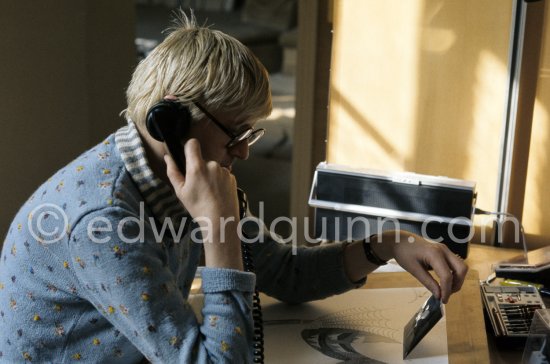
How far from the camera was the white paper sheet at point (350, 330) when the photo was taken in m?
1.20

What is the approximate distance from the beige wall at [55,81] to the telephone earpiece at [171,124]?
5.26ft

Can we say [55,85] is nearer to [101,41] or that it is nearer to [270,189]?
[101,41]

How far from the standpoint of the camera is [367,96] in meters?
2.16

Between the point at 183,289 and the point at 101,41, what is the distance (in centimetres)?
179

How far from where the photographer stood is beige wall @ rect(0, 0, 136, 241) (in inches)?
101

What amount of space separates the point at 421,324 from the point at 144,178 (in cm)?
47

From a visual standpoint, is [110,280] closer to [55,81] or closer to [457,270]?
[457,270]

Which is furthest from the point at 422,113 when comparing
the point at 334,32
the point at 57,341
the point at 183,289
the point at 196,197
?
the point at 57,341

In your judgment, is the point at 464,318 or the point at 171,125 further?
the point at 464,318

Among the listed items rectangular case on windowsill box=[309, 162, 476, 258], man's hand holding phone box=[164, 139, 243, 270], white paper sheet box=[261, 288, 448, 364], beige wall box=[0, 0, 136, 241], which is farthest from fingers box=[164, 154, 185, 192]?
beige wall box=[0, 0, 136, 241]

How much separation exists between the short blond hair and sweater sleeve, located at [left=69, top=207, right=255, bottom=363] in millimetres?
191

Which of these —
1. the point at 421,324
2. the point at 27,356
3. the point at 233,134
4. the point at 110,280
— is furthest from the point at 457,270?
the point at 27,356

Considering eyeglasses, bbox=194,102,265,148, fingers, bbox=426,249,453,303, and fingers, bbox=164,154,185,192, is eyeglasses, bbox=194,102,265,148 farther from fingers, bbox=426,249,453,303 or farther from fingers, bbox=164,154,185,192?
fingers, bbox=426,249,453,303

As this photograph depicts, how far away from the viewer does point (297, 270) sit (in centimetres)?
142
